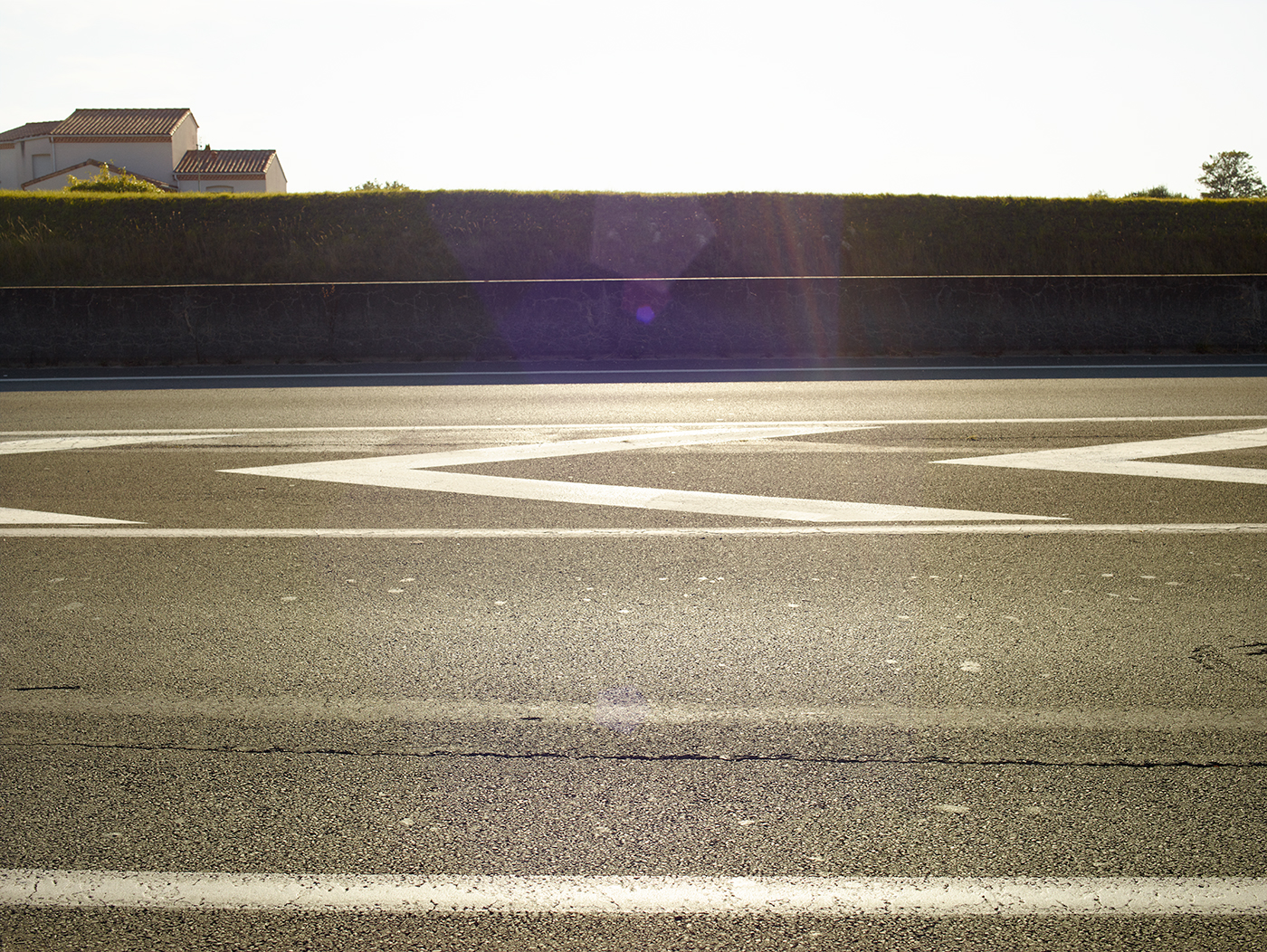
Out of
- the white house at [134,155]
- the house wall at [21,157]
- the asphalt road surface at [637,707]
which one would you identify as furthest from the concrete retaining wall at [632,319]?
the house wall at [21,157]

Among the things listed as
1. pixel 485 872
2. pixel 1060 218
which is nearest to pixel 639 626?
pixel 485 872

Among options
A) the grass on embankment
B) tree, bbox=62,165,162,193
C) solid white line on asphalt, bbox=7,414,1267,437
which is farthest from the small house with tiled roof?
solid white line on asphalt, bbox=7,414,1267,437

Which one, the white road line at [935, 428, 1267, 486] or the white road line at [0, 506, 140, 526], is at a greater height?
the white road line at [935, 428, 1267, 486]

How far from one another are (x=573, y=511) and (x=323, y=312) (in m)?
9.32

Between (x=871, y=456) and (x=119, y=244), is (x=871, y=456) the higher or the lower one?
the lower one

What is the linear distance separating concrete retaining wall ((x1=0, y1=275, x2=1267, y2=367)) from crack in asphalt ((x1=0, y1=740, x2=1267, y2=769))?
11.1m

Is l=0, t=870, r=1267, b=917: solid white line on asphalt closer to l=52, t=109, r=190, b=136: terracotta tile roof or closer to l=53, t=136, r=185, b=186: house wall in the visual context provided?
l=53, t=136, r=185, b=186: house wall

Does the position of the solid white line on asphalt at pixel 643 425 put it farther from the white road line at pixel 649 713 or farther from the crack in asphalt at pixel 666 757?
the crack in asphalt at pixel 666 757

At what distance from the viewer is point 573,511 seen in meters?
5.82

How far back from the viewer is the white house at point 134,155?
6912 cm

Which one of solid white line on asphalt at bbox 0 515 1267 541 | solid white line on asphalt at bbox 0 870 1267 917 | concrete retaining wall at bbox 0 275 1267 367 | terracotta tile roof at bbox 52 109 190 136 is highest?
terracotta tile roof at bbox 52 109 190 136

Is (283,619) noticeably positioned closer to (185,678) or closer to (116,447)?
(185,678)

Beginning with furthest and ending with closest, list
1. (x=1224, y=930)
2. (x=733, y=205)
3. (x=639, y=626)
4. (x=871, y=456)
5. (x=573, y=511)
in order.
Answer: (x=733, y=205) → (x=871, y=456) → (x=573, y=511) → (x=639, y=626) → (x=1224, y=930)

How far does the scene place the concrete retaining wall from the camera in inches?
545
